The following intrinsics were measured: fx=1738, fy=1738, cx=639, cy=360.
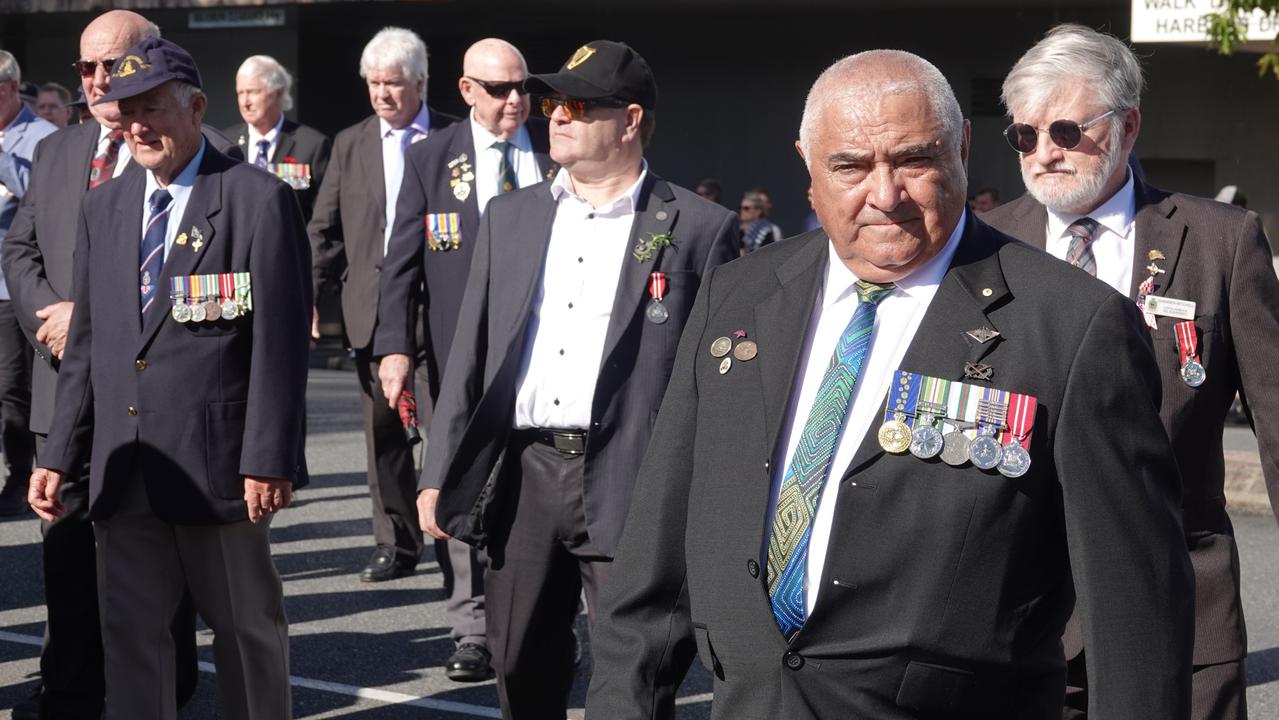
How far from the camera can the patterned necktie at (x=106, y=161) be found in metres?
5.93

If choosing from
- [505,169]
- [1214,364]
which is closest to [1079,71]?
[1214,364]

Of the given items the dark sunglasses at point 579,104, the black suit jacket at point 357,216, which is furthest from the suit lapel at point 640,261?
the black suit jacket at point 357,216

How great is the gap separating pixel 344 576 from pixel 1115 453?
20.7 feet

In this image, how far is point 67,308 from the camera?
5.68 meters

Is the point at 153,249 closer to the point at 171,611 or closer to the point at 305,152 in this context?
the point at 171,611

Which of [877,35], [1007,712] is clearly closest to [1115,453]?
[1007,712]

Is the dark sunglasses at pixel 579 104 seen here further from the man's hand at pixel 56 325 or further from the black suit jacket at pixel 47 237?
the man's hand at pixel 56 325

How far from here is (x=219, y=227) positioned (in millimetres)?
4961

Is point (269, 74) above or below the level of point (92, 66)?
above

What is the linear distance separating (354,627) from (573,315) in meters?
3.01

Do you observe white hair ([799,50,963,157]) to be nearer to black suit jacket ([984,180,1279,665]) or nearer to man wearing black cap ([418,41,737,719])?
black suit jacket ([984,180,1279,665])

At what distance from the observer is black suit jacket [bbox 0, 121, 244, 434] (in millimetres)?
5887

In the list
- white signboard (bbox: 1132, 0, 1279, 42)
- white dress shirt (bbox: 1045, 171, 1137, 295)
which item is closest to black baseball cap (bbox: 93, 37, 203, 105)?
white dress shirt (bbox: 1045, 171, 1137, 295)

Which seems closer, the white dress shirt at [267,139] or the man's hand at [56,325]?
the man's hand at [56,325]
